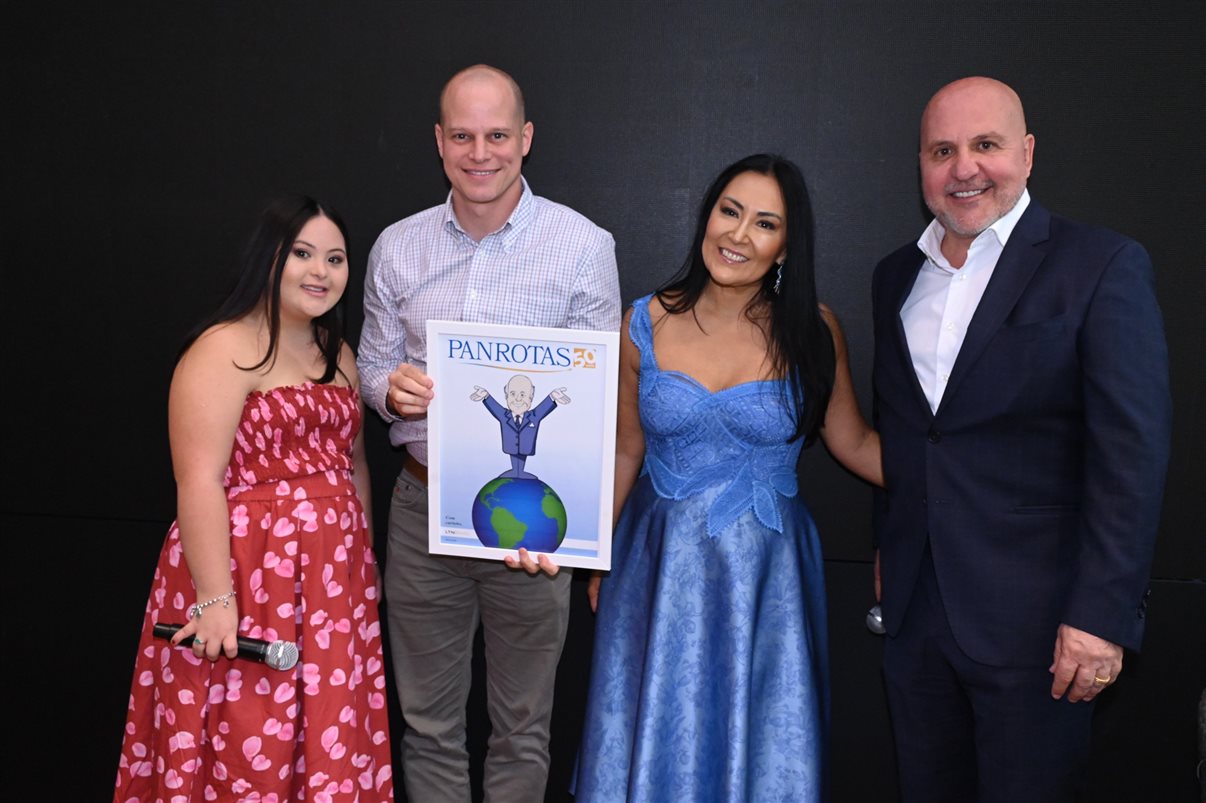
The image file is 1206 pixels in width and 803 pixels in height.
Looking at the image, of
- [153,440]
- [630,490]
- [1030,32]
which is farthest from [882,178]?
[153,440]

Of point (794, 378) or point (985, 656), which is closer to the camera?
point (985, 656)

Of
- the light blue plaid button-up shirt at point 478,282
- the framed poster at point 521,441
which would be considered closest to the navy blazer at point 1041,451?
the framed poster at point 521,441

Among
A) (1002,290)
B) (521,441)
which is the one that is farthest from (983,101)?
(521,441)

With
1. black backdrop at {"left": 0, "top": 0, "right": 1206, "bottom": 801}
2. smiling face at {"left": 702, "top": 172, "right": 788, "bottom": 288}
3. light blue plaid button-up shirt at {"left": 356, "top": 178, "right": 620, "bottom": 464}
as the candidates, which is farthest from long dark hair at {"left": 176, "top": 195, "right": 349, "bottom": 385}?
smiling face at {"left": 702, "top": 172, "right": 788, "bottom": 288}

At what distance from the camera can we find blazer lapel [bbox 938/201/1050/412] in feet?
6.38

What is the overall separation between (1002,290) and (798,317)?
1.56ft

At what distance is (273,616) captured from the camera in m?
2.22

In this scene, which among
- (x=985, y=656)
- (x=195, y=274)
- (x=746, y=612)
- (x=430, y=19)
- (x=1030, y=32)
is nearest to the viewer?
(x=985, y=656)

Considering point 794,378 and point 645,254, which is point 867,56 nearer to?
point 645,254

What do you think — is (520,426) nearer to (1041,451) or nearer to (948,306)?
(948,306)

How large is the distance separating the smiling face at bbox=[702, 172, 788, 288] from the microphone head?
1.23 metres

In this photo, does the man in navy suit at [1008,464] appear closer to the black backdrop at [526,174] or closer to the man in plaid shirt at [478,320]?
the black backdrop at [526,174]

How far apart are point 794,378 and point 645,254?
826 mm

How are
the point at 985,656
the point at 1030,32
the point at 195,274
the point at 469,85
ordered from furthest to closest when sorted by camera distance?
the point at 195,274, the point at 1030,32, the point at 469,85, the point at 985,656
